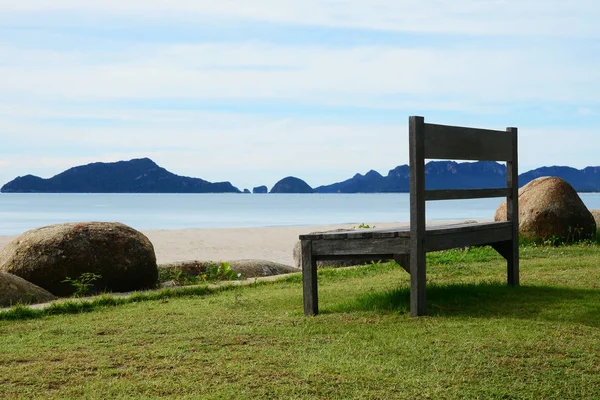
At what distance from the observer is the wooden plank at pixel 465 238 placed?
712cm

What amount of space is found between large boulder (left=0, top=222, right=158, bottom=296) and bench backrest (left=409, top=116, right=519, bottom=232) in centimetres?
543

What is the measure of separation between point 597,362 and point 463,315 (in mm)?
1876

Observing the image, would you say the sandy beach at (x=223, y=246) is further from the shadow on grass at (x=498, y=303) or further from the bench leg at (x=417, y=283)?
the bench leg at (x=417, y=283)

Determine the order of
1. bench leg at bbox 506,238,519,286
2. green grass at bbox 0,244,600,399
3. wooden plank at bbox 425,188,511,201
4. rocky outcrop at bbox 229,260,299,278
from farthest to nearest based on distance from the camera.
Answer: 1. rocky outcrop at bbox 229,260,299,278
2. bench leg at bbox 506,238,519,286
3. wooden plank at bbox 425,188,511,201
4. green grass at bbox 0,244,600,399

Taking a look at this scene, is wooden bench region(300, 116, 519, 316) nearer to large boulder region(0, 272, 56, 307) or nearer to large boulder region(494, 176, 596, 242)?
large boulder region(0, 272, 56, 307)

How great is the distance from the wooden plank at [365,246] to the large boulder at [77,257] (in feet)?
14.8

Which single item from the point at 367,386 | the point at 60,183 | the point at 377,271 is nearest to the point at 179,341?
the point at 367,386

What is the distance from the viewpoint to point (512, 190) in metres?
8.83

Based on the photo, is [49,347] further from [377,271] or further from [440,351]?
[377,271]

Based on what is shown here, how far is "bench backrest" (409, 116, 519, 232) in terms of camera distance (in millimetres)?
6895

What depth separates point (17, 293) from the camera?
8883 mm

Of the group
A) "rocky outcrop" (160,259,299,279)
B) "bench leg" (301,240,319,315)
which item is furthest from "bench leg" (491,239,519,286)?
"rocky outcrop" (160,259,299,279)

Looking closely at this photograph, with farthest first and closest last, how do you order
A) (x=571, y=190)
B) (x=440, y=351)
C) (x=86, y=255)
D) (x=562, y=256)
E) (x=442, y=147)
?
1. (x=571, y=190)
2. (x=562, y=256)
3. (x=86, y=255)
4. (x=442, y=147)
5. (x=440, y=351)

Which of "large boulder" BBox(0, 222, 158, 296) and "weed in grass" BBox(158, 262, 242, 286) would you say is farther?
"weed in grass" BBox(158, 262, 242, 286)
